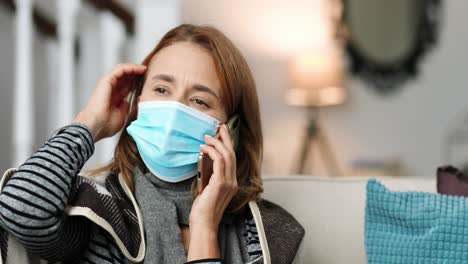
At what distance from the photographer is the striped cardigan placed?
945mm

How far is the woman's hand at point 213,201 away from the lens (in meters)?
1.03

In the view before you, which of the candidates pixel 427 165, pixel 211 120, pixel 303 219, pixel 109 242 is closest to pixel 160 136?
pixel 211 120

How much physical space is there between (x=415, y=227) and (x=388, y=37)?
278 cm

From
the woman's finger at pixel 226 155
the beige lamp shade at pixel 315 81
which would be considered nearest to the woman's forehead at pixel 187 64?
the woman's finger at pixel 226 155

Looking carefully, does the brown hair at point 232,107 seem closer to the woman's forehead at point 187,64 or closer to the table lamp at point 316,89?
the woman's forehead at point 187,64

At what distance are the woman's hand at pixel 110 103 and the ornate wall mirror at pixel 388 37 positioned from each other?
2.55 m

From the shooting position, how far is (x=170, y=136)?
1110 millimetres

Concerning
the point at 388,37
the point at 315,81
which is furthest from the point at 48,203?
the point at 388,37

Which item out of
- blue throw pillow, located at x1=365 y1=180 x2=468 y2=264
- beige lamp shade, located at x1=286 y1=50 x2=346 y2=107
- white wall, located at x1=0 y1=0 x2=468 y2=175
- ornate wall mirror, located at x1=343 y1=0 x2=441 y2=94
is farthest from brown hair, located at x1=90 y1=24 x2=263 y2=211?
ornate wall mirror, located at x1=343 y1=0 x2=441 y2=94

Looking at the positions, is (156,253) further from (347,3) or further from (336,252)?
(347,3)

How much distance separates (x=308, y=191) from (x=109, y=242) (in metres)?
0.48

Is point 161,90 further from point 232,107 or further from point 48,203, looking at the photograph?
point 48,203

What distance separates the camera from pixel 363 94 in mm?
3648

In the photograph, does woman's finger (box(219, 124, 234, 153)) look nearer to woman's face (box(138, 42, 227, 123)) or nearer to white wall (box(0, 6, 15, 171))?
woman's face (box(138, 42, 227, 123))
